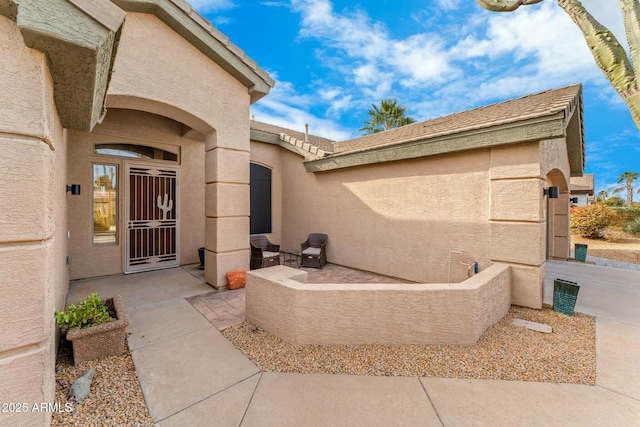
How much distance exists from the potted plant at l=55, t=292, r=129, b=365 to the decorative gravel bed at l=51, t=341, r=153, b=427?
0.11 meters

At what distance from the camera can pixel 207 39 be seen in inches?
213

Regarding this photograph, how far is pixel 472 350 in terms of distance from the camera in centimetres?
354

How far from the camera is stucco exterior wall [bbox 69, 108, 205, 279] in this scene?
6.44 metres

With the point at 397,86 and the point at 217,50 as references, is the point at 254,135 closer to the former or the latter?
the point at 217,50

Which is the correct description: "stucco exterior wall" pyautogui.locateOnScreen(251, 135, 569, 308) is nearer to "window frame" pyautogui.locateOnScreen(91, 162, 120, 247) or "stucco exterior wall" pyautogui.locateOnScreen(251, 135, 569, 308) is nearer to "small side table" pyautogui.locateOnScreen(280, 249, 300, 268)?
"small side table" pyautogui.locateOnScreen(280, 249, 300, 268)

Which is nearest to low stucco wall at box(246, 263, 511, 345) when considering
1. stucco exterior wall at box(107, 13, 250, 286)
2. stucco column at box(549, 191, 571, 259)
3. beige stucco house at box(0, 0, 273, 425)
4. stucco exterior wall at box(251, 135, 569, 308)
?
stucco exterior wall at box(251, 135, 569, 308)

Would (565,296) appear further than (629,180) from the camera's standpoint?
No

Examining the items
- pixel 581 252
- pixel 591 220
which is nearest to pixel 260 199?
pixel 581 252

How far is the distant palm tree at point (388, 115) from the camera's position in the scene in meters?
20.0

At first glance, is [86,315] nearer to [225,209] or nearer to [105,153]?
[225,209]

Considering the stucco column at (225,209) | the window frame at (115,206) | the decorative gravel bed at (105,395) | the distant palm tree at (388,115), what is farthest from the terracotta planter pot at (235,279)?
the distant palm tree at (388,115)

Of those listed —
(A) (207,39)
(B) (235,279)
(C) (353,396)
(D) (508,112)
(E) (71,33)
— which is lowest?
(C) (353,396)

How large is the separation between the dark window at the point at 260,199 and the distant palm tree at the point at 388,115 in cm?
1398

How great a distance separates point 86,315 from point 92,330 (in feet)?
0.91
